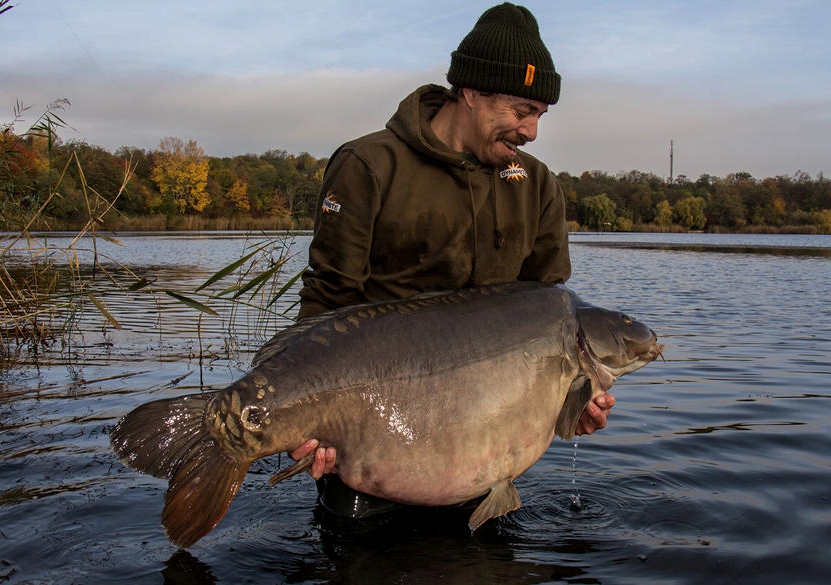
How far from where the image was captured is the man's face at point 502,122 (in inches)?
137

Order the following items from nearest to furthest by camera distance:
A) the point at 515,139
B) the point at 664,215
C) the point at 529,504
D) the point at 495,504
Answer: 1. the point at 495,504
2. the point at 515,139
3. the point at 529,504
4. the point at 664,215

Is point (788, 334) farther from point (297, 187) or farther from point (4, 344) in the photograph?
point (4, 344)

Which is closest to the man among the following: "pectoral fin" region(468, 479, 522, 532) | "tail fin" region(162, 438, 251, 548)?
"pectoral fin" region(468, 479, 522, 532)

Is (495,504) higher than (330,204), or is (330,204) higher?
(330,204)

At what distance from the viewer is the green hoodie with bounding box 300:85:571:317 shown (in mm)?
3469

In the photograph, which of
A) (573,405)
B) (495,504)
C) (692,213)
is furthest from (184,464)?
(692,213)

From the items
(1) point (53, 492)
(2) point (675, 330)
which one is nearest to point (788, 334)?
(2) point (675, 330)

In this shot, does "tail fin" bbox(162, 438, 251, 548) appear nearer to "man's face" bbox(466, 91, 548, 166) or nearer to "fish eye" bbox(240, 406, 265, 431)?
"fish eye" bbox(240, 406, 265, 431)

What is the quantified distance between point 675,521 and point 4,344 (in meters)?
7.11

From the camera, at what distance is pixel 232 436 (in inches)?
105

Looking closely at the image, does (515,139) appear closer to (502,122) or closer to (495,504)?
(502,122)

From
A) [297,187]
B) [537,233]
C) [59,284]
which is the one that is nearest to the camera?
[537,233]

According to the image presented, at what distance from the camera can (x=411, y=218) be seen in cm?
356

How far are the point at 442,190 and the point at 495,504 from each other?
1481 mm
